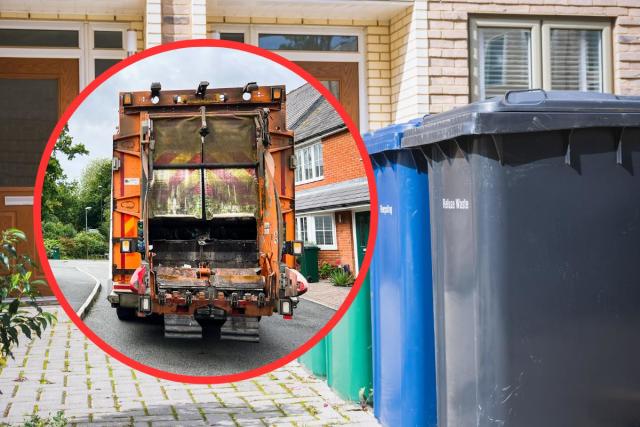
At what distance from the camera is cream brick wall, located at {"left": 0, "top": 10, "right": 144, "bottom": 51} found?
32.4ft

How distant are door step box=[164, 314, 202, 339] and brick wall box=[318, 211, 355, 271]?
299 millimetres

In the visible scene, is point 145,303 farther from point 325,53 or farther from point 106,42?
point 325,53

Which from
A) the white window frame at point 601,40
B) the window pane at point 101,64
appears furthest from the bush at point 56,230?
the white window frame at point 601,40

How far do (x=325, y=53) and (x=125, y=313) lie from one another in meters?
9.12

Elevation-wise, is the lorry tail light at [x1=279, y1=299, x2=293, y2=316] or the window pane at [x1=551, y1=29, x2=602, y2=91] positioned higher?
the window pane at [x1=551, y1=29, x2=602, y2=91]

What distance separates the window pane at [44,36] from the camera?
33.0 feet

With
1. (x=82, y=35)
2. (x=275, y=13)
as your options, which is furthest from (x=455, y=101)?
(x=82, y=35)

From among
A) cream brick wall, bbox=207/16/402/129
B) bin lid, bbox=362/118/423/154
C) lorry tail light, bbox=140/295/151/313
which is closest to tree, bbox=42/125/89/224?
lorry tail light, bbox=140/295/151/313

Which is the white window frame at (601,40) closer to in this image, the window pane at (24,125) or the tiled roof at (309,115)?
the window pane at (24,125)

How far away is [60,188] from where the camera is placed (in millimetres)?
1648

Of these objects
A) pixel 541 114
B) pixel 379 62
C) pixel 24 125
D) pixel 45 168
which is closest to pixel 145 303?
pixel 45 168

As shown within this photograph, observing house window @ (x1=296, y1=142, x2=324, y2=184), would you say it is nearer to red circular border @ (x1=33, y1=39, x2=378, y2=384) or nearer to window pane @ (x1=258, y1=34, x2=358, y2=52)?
red circular border @ (x1=33, y1=39, x2=378, y2=384)

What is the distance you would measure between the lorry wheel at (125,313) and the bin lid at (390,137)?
120 inches

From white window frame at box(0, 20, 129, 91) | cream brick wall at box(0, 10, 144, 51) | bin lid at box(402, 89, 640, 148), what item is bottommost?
bin lid at box(402, 89, 640, 148)
